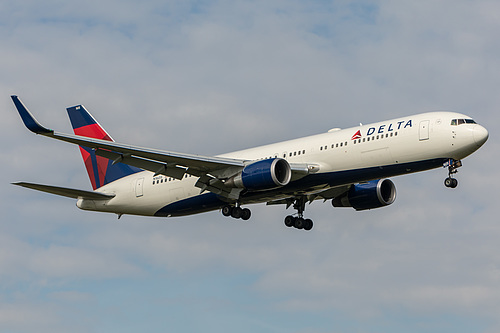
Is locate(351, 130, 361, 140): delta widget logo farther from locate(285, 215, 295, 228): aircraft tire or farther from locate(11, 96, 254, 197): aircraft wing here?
locate(285, 215, 295, 228): aircraft tire

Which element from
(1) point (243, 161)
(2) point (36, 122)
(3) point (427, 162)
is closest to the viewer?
(2) point (36, 122)

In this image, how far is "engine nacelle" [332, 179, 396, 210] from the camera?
48969 mm

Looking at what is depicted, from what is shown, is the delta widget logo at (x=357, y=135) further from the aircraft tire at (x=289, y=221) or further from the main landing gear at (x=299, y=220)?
the aircraft tire at (x=289, y=221)

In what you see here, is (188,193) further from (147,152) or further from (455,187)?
(455,187)

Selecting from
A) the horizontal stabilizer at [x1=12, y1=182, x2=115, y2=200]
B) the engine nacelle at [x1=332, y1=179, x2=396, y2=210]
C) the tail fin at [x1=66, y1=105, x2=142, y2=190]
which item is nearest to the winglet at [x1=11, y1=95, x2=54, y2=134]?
the horizontal stabilizer at [x1=12, y1=182, x2=115, y2=200]

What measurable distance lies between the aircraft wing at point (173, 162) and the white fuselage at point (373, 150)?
1882mm

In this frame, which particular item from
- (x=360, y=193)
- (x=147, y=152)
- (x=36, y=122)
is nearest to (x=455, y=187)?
(x=360, y=193)

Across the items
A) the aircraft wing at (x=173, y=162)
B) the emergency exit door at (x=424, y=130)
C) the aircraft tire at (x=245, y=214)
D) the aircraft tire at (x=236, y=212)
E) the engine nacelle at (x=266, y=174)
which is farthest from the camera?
the aircraft tire at (x=245, y=214)

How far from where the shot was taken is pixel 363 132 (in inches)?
1654

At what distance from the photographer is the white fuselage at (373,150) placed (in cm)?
4016

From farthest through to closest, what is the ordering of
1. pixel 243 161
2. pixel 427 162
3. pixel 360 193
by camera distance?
1. pixel 360 193
2. pixel 243 161
3. pixel 427 162

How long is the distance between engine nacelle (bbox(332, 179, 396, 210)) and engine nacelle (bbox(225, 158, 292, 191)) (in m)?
8.10

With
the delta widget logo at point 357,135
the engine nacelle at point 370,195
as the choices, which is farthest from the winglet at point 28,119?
the engine nacelle at point 370,195

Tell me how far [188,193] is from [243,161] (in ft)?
14.4
